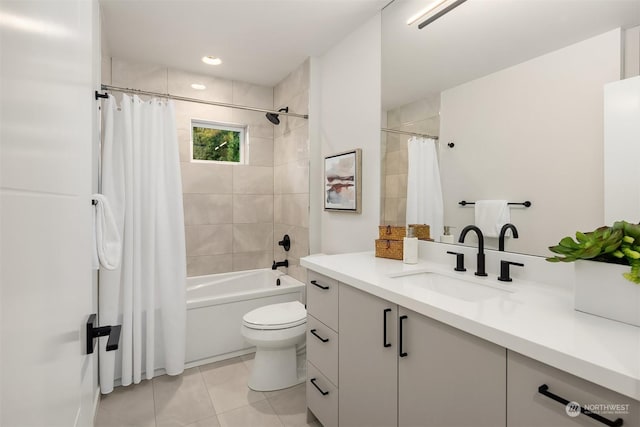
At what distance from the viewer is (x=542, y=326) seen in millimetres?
916

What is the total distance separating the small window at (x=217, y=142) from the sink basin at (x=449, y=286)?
2.58m

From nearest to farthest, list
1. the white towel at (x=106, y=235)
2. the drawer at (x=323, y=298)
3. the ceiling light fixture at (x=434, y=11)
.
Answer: the white towel at (x=106, y=235) < the drawer at (x=323, y=298) < the ceiling light fixture at (x=434, y=11)

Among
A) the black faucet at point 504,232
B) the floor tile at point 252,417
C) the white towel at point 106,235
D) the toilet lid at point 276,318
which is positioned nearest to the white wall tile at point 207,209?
the toilet lid at point 276,318

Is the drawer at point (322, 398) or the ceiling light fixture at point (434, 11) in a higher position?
the ceiling light fixture at point (434, 11)

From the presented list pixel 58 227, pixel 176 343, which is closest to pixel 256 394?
pixel 176 343

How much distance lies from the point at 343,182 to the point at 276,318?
111 cm

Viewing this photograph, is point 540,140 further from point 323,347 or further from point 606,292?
point 323,347

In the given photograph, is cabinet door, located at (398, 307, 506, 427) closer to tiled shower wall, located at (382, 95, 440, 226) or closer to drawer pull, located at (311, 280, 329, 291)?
drawer pull, located at (311, 280, 329, 291)

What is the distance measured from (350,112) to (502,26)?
1.18 meters

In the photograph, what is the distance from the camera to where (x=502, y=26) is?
5.11 feet

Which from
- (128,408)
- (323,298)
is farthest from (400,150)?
(128,408)

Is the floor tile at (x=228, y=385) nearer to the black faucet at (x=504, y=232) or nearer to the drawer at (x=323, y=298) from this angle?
the drawer at (x=323, y=298)

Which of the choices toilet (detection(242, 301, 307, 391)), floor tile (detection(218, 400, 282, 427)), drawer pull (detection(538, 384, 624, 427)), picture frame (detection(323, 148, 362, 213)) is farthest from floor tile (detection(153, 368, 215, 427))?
drawer pull (detection(538, 384, 624, 427))

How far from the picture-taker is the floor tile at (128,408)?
6.29ft
